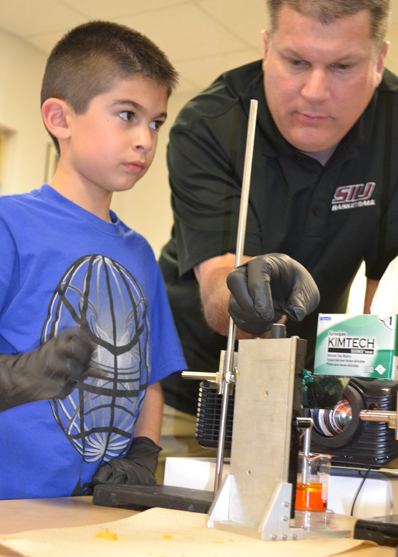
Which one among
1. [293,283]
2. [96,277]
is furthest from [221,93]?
[293,283]

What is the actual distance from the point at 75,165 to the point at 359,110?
639mm

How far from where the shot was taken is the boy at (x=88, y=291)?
0.88 m

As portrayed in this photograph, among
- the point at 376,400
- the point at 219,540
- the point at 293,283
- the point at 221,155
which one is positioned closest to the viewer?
the point at 219,540

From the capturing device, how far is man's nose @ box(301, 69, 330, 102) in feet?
3.95

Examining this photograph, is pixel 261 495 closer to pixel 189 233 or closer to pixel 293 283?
pixel 293 283

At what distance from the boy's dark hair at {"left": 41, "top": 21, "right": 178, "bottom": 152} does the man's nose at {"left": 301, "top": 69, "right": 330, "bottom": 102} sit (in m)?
0.27

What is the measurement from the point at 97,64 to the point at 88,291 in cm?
41

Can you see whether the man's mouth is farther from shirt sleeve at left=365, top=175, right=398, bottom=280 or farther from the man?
shirt sleeve at left=365, top=175, right=398, bottom=280

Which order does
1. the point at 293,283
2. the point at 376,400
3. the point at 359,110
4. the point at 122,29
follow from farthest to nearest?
the point at 359,110 → the point at 122,29 → the point at 376,400 → the point at 293,283

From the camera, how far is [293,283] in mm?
688

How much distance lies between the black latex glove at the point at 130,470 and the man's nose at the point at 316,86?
29.4 inches

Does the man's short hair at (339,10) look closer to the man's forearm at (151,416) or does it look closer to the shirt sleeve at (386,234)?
the shirt sleeve at (386,234)

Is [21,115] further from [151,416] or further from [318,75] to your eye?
[151,416]

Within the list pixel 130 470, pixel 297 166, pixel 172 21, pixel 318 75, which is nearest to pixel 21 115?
pixel 172 21
